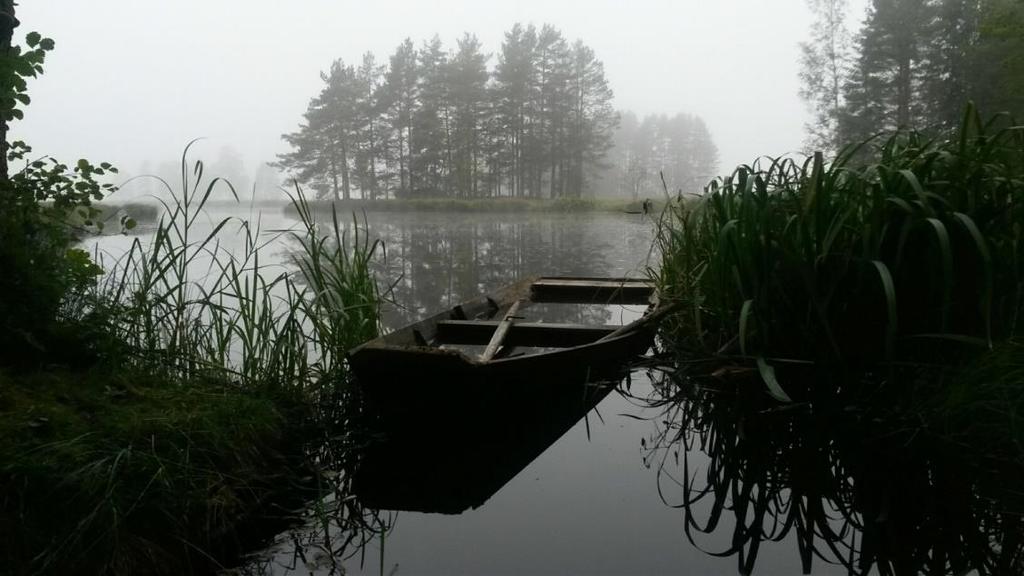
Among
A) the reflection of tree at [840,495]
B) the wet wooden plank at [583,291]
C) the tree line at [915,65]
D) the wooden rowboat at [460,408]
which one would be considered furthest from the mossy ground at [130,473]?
the tree line at [915,65]

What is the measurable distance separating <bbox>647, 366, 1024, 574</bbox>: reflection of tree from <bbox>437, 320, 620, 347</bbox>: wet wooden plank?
710 mm

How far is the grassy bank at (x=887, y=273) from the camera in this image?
4.45 ft

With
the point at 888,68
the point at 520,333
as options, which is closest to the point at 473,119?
the point at 888,68

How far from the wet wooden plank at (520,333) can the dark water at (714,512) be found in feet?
1.80

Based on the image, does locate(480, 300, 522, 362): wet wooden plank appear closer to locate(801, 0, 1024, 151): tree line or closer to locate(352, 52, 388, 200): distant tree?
locate(801, 0, 1024, 151): tree line

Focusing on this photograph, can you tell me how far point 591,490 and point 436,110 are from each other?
1397cm

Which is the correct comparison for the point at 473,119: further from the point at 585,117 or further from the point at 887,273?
the point at 887,273

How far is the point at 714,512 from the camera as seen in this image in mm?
1298

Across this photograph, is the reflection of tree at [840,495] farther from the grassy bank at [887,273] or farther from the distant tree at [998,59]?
the distant tree at [998,59]

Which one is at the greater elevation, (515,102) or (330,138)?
(515,102)

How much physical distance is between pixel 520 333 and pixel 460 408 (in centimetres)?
66

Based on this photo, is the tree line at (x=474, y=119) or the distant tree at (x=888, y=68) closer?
the distant tree at (x=888, y=68)

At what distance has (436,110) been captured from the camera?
14.6 m

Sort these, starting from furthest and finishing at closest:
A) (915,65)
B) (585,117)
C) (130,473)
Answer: (585,117) < (915,65) < (130,473)
